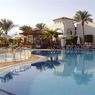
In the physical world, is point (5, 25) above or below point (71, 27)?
above

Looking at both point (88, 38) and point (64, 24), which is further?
point (64, 24)

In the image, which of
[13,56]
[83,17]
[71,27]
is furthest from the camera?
[71,27]

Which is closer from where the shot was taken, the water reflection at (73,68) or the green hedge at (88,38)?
the water reflection at (73,68)

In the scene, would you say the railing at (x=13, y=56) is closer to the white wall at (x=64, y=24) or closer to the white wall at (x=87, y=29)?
the white wall at (x=64, y=24)

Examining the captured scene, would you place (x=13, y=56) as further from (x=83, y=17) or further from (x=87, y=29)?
(x=87, y=29)

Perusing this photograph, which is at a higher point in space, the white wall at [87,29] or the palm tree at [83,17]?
the palm tree at [83,17]

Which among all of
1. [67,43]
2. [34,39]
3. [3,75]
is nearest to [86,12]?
[67,43]

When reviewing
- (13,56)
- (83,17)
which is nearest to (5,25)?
(83,17)

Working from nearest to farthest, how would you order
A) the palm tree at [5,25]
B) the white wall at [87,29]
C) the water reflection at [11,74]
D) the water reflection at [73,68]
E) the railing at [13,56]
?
the water reflection at [11,74], the water reflection at [73,68], the railing at [13,56], the white wall at [87,29], the palm tree at [5,25]

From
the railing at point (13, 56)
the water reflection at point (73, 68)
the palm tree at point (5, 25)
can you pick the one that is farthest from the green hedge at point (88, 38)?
the water reflection at point (73, 68)

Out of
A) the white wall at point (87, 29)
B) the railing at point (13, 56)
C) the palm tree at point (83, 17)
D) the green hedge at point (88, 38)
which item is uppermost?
the palm tree at point (83, 17)

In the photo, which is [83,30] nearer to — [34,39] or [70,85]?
[34,39]

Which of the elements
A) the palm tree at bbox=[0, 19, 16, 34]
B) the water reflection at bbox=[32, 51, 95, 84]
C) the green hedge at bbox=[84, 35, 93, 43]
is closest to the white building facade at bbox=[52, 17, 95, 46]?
the green hedge at bbox=[84, 35, 93, 43]

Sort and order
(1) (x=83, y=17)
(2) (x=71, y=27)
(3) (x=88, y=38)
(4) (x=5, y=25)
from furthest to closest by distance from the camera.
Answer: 1. (4) (x=5, y=25)
2. (2) (x=71, y=27)
3. (3) (x=88, y=38)
4. (1) (x=83, y=17)
